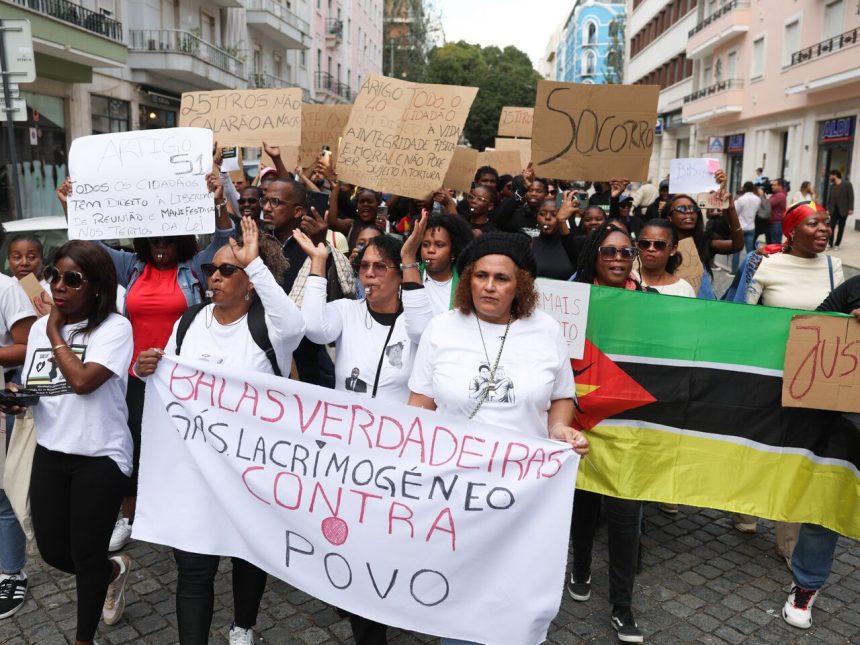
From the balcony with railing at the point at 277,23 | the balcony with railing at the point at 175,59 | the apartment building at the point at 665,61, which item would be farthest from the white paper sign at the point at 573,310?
the apartment building at the point at 665,61

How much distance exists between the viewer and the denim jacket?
4.05 metres

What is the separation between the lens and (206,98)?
6801 millimetres

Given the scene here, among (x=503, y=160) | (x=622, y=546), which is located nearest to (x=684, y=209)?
(x=622, y=546)

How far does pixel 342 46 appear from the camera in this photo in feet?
162

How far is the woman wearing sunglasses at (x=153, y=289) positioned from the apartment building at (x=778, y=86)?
21982mm

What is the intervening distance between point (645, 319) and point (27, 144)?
1672 centimetres

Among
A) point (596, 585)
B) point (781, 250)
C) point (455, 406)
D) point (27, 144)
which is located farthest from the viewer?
point (27, 144)

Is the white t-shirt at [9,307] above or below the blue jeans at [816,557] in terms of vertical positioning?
above

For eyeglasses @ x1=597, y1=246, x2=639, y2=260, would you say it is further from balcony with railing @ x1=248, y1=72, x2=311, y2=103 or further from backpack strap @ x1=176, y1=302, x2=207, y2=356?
balcony with railing @ x1=248, y1=72, x2=311, y2=103

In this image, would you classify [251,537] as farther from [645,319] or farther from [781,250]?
[781,250]

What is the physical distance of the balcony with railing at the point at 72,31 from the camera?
1589 cm

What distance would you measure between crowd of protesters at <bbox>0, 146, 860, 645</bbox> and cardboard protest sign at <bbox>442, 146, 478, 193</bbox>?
295cm

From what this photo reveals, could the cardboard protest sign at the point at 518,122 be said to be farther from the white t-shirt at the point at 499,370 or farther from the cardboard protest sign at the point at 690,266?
the white t-shirt at the point at 499,370

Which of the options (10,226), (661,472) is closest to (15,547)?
(661,472)
